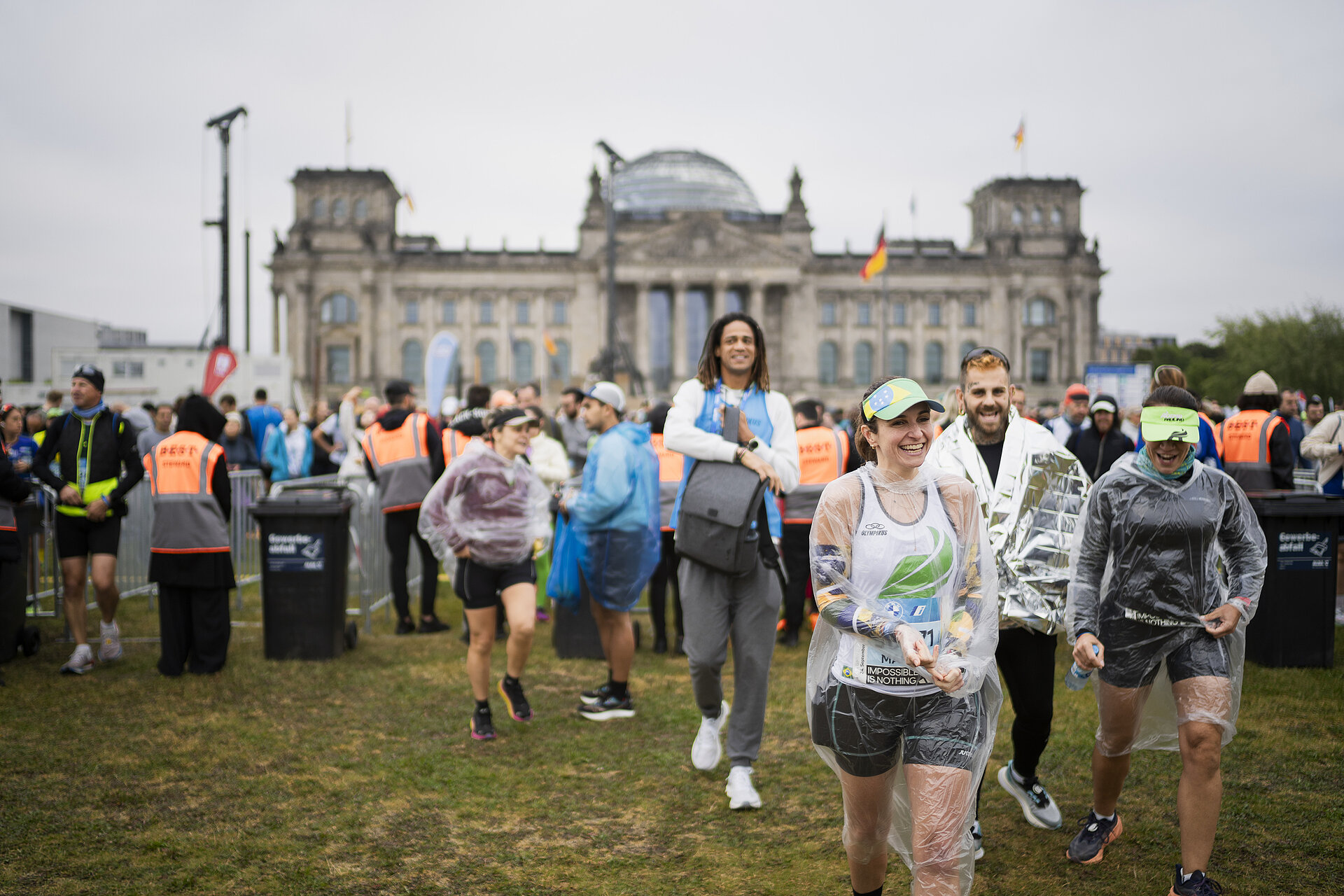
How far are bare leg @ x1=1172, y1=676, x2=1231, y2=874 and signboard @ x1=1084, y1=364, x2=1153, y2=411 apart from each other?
19.2 metres

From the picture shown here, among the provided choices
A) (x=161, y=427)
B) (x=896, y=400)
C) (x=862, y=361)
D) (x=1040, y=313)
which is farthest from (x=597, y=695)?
(x=1040, y=313)

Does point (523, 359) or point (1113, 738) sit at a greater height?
point (523, 359)

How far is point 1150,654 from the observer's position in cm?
382

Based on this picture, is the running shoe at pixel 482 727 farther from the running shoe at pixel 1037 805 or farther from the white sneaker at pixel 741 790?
the running shoe at pixel 1037 805

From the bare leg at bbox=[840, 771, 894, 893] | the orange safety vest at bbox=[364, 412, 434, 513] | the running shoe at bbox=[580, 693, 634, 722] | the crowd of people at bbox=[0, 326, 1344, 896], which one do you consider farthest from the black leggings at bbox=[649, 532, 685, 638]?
the bare leg at bbox=[840, 771, 894, 893]

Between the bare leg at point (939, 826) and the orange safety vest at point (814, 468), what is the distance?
5.75 m

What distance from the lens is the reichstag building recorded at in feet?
214

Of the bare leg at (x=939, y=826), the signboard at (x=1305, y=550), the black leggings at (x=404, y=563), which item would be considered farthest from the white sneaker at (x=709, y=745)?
the signboard at (x=1305, y=550)

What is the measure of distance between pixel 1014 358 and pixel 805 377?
51.6ft

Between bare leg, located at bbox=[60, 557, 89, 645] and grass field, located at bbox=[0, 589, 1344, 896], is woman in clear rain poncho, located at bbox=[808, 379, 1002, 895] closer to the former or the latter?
grass field, located at bbox=[0, 589, 1344, 896]

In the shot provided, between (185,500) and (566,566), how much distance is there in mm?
3343

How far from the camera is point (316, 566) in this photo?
774 cm

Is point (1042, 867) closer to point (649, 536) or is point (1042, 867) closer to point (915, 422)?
point (915, 422)

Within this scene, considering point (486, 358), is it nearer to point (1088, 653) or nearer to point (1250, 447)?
point (1250, 447)
